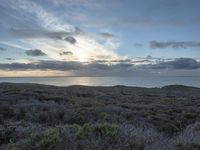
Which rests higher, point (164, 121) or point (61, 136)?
point (61, 136)

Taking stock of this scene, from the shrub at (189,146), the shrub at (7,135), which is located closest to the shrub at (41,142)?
the shrub at (7,135)

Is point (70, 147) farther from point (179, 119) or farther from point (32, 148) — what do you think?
point (179, 119)

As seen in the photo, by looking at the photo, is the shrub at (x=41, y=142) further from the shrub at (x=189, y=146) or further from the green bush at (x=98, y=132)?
the shrub at (x=189, y=146)

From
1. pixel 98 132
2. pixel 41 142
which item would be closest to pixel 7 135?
pixel 41 142

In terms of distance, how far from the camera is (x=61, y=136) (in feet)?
18.6

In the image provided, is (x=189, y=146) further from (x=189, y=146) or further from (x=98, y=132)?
(x=98, y=132)

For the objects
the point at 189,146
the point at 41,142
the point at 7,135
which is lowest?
the point at 7,135

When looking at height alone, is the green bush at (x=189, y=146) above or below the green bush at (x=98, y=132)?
below

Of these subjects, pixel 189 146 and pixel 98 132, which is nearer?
pixel 189 146

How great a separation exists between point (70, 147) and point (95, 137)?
100 cm

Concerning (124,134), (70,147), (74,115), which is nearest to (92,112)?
(74,115)

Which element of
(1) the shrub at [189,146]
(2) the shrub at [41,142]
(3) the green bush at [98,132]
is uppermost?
(3) the green bush at [98,132]

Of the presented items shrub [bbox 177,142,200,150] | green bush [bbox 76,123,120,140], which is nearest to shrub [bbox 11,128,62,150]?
green bush [bbox 76,123,120,140]

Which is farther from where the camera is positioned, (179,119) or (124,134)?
(179,119)
